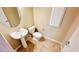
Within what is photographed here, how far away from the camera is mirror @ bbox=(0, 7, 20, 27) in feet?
5.49

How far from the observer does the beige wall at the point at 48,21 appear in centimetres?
177

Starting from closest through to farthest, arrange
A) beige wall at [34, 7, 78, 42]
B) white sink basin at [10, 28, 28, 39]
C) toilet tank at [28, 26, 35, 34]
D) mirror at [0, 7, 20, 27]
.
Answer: mirror at [0, 7, 20, 27], beige wall at [34, 7, 78, 42], white sink basin at [10, 28, 28, 39], toilet tank at [28, 26, 35, 34]

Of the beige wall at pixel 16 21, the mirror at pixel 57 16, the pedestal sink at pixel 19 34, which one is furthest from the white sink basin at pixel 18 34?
the mirror at pixel 57 16

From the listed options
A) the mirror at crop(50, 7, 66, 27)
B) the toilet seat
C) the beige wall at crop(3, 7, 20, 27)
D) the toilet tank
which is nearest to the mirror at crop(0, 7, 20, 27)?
the beige wall at crop(3, 7, 20, 27)

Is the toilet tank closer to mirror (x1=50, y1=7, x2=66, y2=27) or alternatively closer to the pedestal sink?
the pedestal sink

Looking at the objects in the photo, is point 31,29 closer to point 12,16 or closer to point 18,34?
point 18,34

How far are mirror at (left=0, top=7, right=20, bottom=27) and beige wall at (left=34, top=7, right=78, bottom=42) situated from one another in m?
0.56
